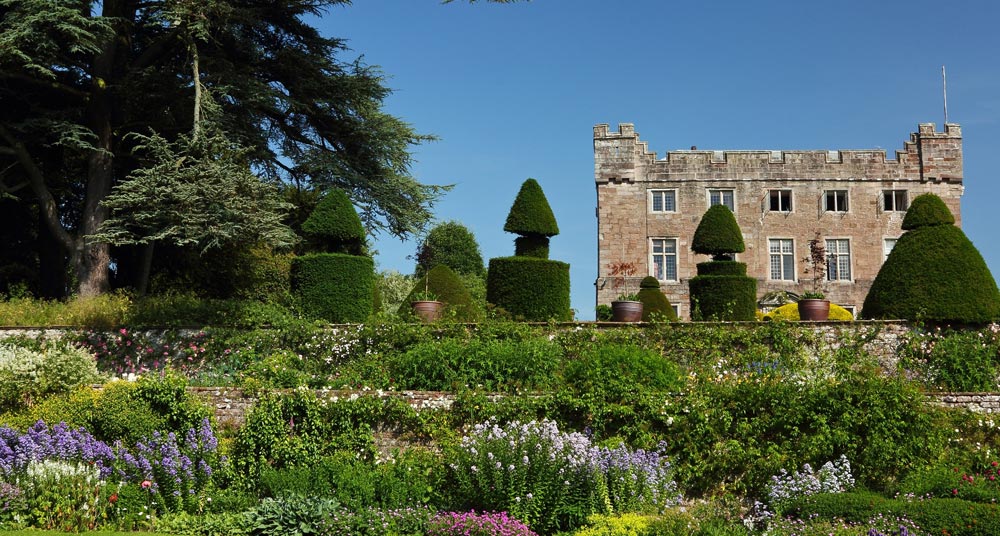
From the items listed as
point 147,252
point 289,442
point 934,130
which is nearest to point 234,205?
point 147,252

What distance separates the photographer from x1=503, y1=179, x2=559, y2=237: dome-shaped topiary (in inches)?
696

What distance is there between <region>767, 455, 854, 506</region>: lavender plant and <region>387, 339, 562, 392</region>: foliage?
3.28m

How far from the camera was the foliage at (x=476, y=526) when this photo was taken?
324 inches

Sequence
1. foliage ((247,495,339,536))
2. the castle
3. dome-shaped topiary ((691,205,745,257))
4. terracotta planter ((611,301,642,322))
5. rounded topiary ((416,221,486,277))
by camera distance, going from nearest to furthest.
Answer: foliage ((247,495,339,536)) < terracotta planter ((611,301,642,322)) < dome-shaped topiary ((691,205,745,257)) < the castle < rounded topiary ((416,221,486,277))

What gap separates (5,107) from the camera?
70.6ft

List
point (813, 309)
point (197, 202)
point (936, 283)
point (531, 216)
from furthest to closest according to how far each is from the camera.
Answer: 1. point (197, 202)
2. point (531, 216)
3. point (813, 309)
4. point (936, 283)

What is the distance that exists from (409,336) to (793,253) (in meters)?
21.4

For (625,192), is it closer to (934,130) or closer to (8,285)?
(934,130)

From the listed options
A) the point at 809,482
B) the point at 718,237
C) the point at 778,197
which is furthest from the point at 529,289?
the point at 778,197

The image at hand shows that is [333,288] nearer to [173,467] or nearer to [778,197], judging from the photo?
[173,467]

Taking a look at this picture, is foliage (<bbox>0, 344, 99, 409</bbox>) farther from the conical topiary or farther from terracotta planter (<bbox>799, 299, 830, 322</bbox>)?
the conical topiary

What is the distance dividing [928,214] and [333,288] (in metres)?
10.9

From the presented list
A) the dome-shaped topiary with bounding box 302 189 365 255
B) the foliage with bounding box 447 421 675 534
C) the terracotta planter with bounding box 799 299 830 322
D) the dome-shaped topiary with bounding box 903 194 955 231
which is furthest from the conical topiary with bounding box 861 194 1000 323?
the dome-shaped topiary with bounding box 302 189 365 255

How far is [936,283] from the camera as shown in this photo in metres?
15.0
